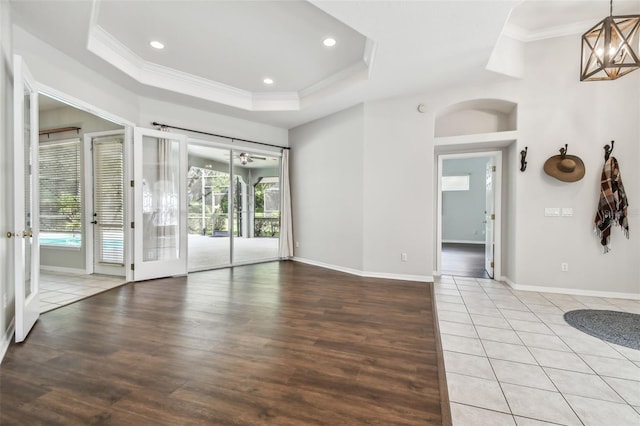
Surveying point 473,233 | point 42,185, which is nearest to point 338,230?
point 42,185

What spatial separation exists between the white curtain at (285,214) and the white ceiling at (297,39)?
174cm

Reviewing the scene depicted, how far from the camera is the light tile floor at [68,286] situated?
360 centimetres

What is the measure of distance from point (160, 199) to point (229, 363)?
3.68 meters

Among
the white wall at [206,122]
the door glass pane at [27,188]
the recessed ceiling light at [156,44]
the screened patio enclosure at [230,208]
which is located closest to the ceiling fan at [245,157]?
the screened patio enclosure at [230,208]

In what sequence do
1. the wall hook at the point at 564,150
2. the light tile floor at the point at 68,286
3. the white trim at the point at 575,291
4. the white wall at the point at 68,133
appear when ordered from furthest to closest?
the white wall at the point at 68,133
the wall hook at the point at 564,150
the white trim at the point at 575,291
the light tile floor at the point at 68,286

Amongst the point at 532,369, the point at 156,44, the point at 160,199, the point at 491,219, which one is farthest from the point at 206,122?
the point at 532,369

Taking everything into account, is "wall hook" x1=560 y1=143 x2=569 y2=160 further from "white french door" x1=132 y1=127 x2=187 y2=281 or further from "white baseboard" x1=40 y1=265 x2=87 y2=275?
"white baseboard" x1=40 y1=265 x2=87 y2=275

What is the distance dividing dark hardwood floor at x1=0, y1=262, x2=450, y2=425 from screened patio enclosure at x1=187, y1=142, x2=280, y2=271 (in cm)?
250

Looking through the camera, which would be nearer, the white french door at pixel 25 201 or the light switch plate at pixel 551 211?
the white french door at pixel 25 201

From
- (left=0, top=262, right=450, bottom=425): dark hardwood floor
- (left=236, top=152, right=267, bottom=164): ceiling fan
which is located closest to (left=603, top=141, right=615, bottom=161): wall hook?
(left=0, top=262, right=450, bottom=425): dark hardwood floor

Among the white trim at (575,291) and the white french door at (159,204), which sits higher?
the white french door at (159,204)

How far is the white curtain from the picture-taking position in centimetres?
644

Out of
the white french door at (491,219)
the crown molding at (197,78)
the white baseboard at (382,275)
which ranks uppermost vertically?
the crown molding at (197,78)

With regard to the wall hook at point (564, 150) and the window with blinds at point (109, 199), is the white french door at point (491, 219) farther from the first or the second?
the window with blinds at point (109, 199)
